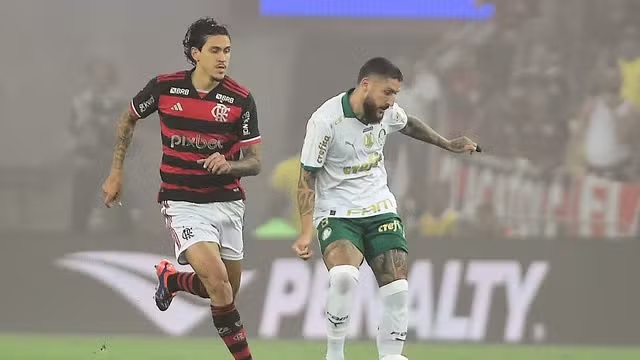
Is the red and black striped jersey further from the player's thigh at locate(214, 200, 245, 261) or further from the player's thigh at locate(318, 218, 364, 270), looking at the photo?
the player's thigh at locate(318, 218, 364, 270)

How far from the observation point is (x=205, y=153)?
354 inches

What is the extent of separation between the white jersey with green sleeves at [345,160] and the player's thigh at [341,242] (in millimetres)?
54

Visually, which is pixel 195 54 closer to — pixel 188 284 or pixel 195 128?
pixel 195 128

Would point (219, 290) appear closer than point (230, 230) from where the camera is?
A: Yes

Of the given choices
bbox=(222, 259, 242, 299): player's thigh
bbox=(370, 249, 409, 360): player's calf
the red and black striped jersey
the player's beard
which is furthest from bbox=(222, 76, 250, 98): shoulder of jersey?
bbox=(370, 249, 409, 360): player's calf

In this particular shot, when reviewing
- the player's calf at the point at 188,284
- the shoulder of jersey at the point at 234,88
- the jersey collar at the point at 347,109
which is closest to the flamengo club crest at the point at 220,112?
the shoulder of jersey at the point at 234,88

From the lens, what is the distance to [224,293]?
8.99 meters

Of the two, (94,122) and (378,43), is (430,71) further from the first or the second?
(94,122)

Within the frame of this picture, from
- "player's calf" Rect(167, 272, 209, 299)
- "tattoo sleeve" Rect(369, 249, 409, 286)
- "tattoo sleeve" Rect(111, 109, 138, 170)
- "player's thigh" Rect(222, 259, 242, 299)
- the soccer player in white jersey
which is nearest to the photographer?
the soccer player in white jersey

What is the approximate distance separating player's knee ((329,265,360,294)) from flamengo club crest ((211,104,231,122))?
1.20 meters

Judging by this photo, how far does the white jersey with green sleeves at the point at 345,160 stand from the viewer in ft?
28.6

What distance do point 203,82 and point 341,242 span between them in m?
1.35

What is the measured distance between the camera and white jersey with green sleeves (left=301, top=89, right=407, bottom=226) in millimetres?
8703

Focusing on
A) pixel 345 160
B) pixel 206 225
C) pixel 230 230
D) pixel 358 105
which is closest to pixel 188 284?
pixel 230 230
